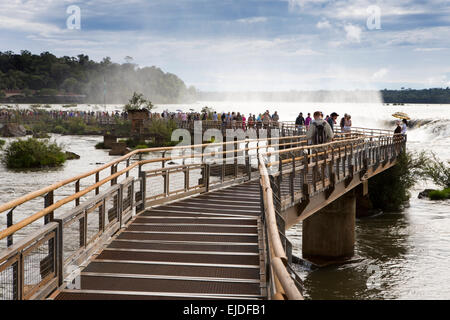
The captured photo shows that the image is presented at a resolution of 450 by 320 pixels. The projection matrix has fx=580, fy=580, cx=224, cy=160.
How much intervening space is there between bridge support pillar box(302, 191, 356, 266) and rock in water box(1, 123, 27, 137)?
6137cm

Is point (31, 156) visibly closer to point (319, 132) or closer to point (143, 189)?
point (319, 132)

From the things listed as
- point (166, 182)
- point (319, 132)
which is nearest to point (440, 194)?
point (319, 132)

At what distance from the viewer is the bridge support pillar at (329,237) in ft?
79.0

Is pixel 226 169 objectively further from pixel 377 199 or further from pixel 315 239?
pixel 377 199

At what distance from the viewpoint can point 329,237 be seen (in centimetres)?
2419

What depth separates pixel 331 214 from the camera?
80.6 ft

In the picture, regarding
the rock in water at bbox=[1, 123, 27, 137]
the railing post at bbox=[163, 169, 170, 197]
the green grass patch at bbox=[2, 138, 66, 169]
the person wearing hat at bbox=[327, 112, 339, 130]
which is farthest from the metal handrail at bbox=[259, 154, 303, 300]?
the rock in water at bbox=[1, 123, 27, 137]

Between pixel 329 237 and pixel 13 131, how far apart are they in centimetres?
6278

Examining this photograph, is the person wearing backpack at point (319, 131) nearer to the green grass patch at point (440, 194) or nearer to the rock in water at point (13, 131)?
the green grass patch at point (440, 194)

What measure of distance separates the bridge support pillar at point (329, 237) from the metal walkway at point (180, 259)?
1304cm

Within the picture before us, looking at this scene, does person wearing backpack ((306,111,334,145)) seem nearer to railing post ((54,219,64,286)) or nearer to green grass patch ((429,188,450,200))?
railing post ((54,219,64,286))

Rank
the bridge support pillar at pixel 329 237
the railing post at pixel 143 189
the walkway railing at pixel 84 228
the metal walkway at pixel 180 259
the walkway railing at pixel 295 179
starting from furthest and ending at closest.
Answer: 1. the bridge support pillar at pixel 329 237
2. the railing post at pixel 143 189
3. the metal walkway at pixel 180 259
4. the walkway railing at pixel 84 228
5. the walkway railing at pixel 295 179

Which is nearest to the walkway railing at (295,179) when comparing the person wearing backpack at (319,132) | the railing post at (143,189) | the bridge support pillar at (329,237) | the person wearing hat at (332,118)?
the person wearing backpack at (319,132)

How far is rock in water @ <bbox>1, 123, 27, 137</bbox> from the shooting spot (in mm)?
Result: 76669
